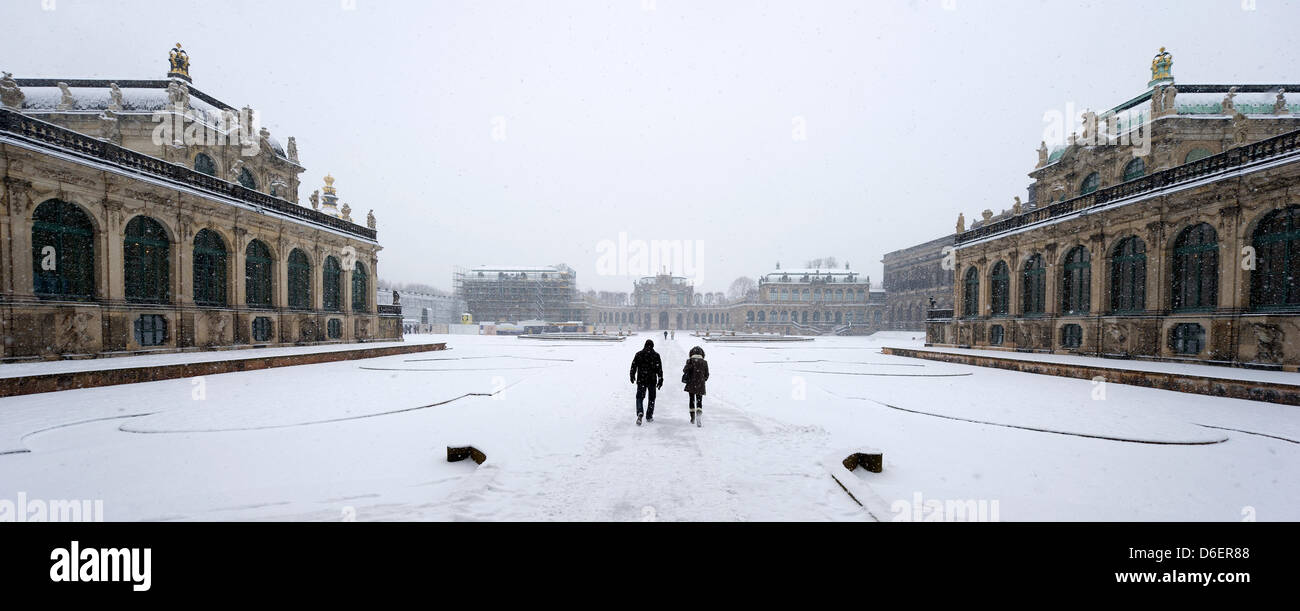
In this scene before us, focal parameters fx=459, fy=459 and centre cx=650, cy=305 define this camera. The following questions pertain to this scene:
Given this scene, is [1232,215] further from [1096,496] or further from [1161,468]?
[1096,496]

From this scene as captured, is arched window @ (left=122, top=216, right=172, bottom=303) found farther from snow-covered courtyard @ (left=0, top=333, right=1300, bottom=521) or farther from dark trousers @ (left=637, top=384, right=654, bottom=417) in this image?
dark trousers @ (left=637, top=384, right=654, bottom=417)

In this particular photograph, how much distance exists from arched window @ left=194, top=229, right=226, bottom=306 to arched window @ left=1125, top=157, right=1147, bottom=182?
41.4 meters

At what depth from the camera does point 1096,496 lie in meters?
4.55

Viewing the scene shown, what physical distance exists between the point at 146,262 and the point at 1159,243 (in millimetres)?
37786

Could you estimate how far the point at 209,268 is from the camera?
19906 mm

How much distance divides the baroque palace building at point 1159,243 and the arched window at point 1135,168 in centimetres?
5

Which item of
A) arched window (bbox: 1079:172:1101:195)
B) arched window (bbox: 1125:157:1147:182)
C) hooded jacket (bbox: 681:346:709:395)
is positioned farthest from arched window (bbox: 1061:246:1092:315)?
hooded jacket (bbox: 681:346:709:395)

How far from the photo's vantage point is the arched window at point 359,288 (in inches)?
1125

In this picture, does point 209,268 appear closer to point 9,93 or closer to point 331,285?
point 331,285

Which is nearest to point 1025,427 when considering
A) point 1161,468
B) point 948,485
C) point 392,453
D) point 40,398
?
point 1161,468

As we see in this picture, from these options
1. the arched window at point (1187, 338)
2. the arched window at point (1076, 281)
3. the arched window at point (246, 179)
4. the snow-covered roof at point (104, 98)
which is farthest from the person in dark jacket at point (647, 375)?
the arched window at point (246, 179)

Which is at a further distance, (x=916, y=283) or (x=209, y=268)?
(x=916, y=283)

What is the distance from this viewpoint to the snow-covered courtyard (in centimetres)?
428

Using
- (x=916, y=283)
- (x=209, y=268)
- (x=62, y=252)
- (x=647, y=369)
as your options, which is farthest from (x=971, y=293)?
(x=62, y=252)
